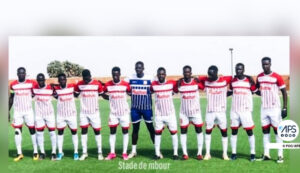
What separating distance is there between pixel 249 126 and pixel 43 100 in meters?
3.27

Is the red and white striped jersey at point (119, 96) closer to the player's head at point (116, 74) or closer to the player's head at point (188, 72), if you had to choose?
the player's head at point (116, 74)

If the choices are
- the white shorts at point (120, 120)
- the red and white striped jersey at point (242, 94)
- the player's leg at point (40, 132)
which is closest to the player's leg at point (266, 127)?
the red and white striped jersey at point (242, 94)

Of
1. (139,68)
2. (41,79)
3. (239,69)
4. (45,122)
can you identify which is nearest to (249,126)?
(239,69)

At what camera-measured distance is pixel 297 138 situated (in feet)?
20.6

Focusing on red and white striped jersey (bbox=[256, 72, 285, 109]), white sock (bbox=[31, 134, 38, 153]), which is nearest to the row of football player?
red and white striped jersey (bbox=[256, 72, 285, 109])

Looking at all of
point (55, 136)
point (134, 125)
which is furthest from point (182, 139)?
point (55, 136)

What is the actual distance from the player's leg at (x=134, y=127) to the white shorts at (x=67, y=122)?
3.02 feet

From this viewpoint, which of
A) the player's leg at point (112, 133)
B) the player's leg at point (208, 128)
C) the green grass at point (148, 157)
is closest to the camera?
the green grass at point (148, 157)

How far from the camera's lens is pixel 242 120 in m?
6.24

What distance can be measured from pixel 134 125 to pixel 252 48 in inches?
86.9

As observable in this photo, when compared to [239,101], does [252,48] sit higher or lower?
higher

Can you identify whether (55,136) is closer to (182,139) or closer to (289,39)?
(182,139)

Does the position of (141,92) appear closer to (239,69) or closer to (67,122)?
(67,122)

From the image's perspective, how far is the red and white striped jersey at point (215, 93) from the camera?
20.3 feet
